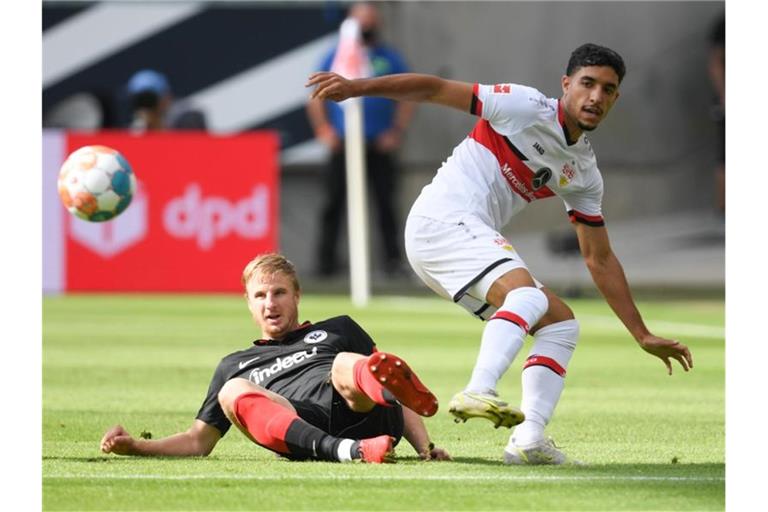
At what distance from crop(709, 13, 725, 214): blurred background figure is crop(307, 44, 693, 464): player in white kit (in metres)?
16.1

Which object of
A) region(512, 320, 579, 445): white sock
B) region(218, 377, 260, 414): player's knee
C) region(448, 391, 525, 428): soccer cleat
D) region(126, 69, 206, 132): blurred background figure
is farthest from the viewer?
region(126, 69, 206, 132): blurred background figure

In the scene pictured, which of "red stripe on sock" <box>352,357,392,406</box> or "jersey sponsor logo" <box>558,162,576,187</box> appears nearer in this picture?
"red stripe on sock" <box>352,357,392,406</box>

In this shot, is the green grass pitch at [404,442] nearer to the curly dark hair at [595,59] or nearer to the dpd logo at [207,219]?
the curly dark hair at [595,59]

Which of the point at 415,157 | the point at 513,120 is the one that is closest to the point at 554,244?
the point at 415,157

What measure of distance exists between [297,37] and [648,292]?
19.8ft

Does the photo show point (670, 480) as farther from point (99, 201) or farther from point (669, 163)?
point (669, 163)

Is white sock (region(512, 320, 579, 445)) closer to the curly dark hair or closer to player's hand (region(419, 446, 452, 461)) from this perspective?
player's hand (region(419, 446, 452, 461))

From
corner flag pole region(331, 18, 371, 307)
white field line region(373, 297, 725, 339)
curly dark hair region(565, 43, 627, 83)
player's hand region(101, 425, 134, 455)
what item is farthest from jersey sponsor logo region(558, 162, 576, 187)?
corner flag pole region(331, 18, 371, 307)

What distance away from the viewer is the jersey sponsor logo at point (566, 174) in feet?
21.8

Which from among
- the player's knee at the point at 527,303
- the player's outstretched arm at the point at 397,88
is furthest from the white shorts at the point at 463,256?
the player's outstretched arm at the point at 397,88

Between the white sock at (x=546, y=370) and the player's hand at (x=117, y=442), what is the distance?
1462 millimetres

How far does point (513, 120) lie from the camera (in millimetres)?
6508

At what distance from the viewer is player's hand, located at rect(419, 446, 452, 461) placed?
6.28 metres

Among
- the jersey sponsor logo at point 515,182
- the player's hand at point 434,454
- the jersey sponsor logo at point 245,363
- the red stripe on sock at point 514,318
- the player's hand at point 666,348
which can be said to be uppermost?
the jersey sponsor logo at point 515,182
